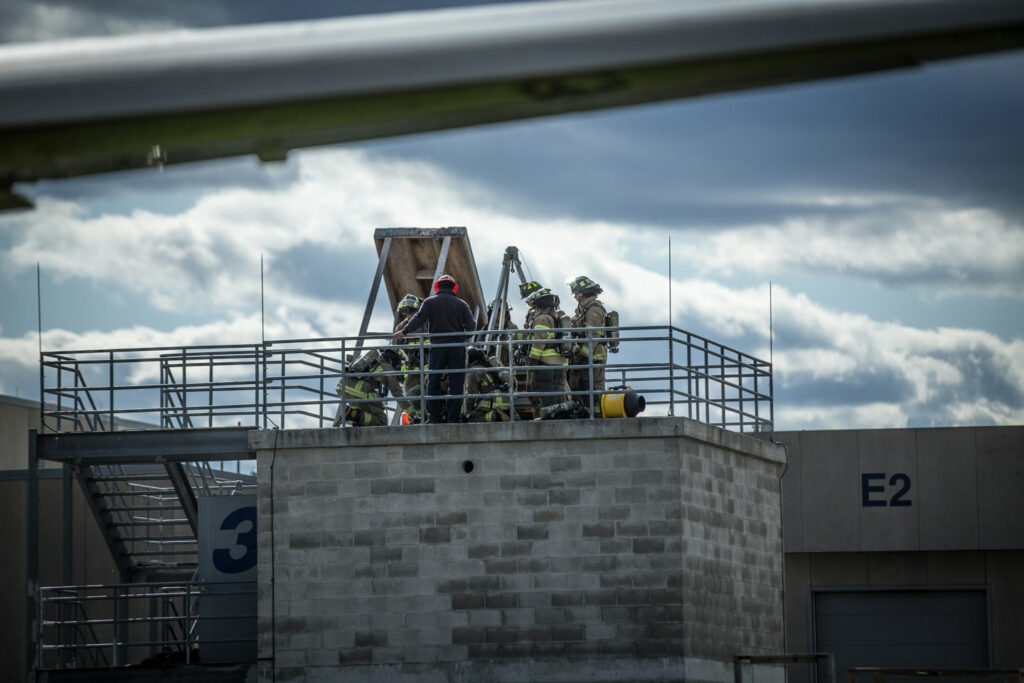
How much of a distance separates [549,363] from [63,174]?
14917mm

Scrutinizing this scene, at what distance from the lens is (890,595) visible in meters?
26.4

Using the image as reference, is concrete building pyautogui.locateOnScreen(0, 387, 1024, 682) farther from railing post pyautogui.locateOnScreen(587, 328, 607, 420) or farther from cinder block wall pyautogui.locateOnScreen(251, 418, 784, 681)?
railing post pyautogui.locateOnScreen(587, 328, 607, 420)

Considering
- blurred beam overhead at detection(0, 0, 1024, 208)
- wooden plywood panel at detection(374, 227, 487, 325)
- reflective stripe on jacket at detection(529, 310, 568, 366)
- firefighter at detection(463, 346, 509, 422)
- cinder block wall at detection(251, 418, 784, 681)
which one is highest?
wooden plywood panel at detection(374, 227, 487, 325)

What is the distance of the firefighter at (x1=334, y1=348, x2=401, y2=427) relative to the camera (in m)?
18.6

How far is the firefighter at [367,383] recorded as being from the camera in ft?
61.0

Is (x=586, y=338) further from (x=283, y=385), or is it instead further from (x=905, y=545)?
(x=905, y=545)

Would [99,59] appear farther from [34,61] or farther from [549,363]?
[549,363]

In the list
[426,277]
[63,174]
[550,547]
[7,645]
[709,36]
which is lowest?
[7,645]

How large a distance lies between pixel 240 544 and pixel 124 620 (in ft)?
5.58

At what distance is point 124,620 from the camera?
18.0 m

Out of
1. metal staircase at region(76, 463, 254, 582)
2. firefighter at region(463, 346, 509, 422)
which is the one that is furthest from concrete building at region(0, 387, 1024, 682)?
metal staircase at region(76, 463, 254, 582)

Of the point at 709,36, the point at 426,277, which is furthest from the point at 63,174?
the point at 426,277

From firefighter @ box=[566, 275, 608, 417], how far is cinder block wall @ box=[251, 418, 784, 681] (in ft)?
3.97

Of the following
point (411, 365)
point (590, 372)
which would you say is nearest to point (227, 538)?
point (411, 365)
